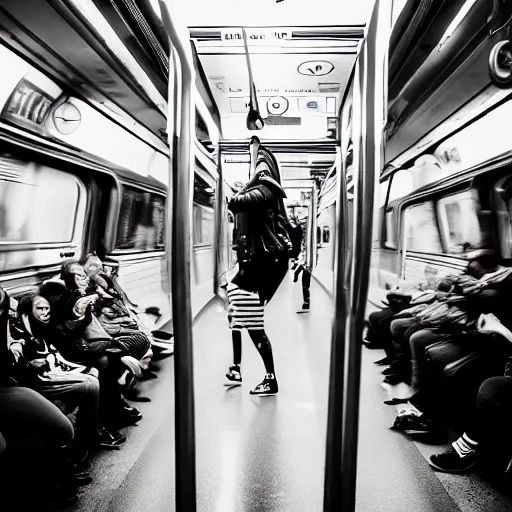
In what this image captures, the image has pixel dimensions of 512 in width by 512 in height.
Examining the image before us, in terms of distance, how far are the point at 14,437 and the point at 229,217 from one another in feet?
2.80

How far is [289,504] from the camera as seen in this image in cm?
132

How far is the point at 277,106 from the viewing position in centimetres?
132

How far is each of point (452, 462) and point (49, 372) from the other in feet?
3.74

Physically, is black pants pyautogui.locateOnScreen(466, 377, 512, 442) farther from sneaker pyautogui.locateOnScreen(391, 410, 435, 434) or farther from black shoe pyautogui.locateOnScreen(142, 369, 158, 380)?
black shoe pyautogui.locateOnScreen(142, 369, 158, 380)

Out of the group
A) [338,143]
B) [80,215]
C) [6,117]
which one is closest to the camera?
[6,117]

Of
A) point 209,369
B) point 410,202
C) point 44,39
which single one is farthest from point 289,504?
point 44,39

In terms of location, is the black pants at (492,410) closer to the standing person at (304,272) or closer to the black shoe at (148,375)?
the standing person at (304,272)

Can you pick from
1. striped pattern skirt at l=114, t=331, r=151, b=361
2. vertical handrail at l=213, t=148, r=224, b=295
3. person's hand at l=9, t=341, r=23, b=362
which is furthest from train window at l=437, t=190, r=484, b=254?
person's hand at l=9, t=341, r=23, b=362

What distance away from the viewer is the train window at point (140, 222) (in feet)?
3.90

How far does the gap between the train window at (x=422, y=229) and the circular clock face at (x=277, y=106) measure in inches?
18.9

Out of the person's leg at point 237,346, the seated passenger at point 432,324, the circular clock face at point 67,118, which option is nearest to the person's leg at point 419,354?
the seated passenger at point 432,324

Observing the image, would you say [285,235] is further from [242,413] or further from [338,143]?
[242,413]

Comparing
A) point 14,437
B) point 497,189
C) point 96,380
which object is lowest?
point 14,437

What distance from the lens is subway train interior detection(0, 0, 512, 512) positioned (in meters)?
1.10
